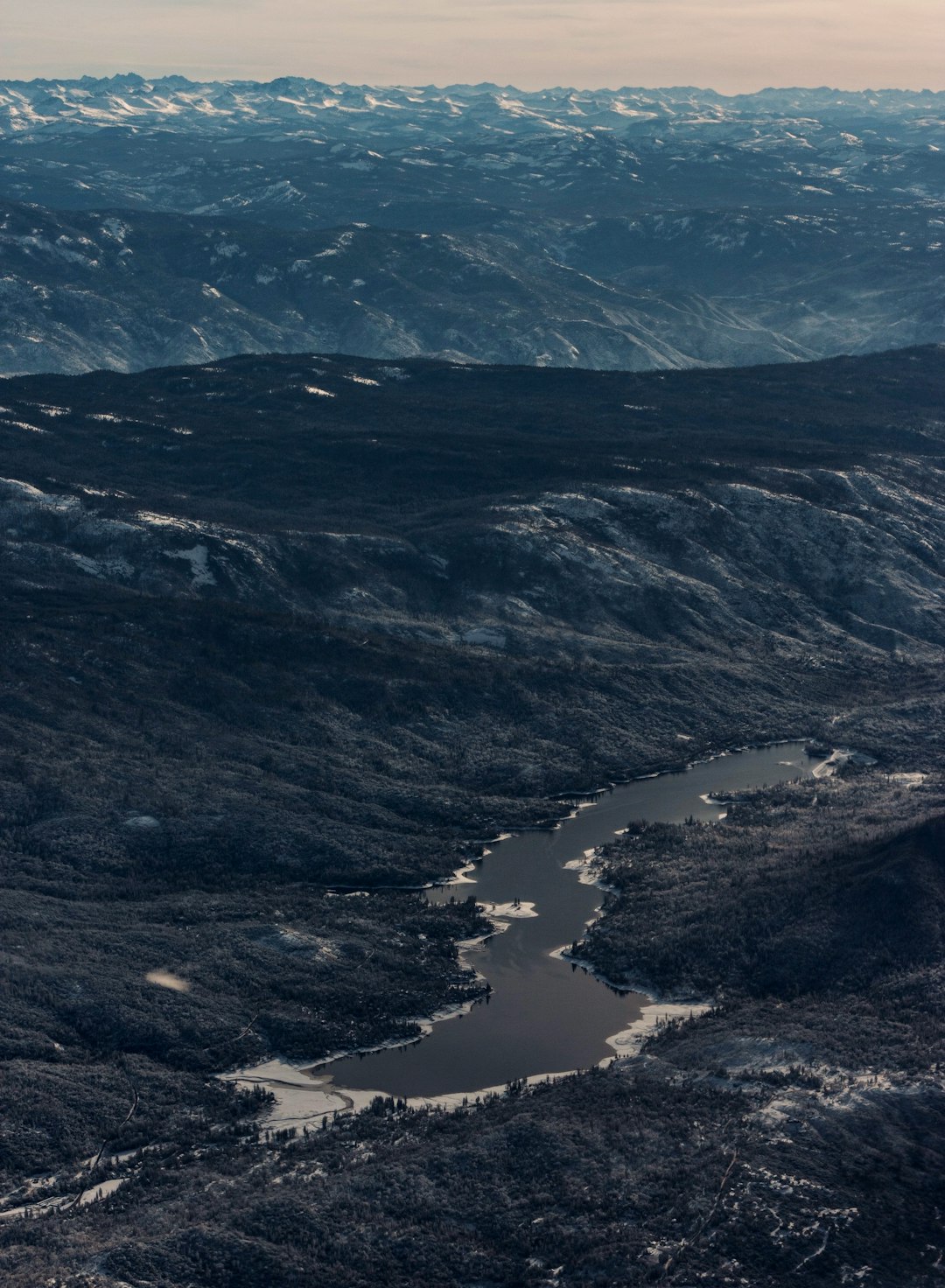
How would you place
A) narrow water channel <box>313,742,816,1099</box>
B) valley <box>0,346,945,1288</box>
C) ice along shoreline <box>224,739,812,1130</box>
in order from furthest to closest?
narrow water channel <box>313,742,816,1099</box>
ice along shoreline <box>224,739,812,1130</box>
valley <box>0,346,945,1288</box>

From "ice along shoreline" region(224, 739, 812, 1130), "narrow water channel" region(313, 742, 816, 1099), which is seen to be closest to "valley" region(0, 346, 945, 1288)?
"ice along shoreline" region(224, 739, 812, 1130)

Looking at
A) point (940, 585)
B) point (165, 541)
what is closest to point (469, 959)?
point (165, 541)

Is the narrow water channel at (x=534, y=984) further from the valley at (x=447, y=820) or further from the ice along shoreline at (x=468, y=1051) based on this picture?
the valley at (x=447, y=820)

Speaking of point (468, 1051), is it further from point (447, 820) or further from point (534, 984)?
point (447, 820)

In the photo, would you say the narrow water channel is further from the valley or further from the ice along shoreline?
the valley

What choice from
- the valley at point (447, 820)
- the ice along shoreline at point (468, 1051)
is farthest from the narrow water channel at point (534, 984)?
the valley at point (447, 820)

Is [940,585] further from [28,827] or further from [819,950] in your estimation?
[28,827]

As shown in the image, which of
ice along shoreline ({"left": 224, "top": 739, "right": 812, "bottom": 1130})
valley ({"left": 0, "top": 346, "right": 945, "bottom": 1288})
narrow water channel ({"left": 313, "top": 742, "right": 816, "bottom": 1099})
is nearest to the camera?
valley ({"left": 0, "top": 346, "right": 945, "bottom": 1288})

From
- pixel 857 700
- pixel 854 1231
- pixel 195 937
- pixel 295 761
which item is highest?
pixel 857 700
